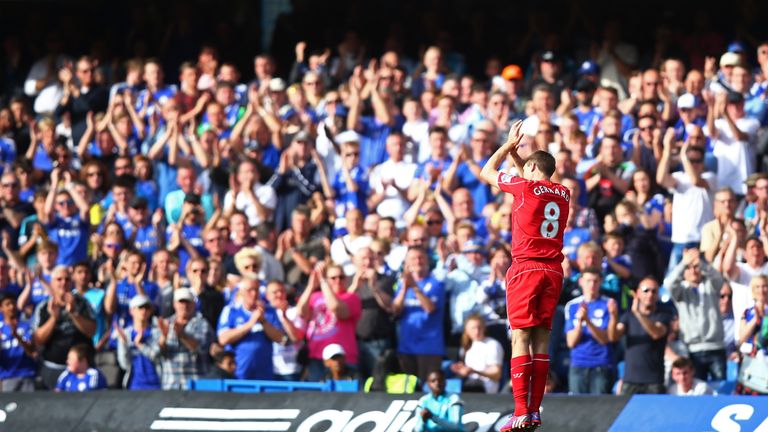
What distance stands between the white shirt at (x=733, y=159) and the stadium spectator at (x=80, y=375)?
24.8 ft

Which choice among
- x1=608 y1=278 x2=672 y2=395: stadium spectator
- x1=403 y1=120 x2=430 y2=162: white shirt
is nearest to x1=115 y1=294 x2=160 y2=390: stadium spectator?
x1=403 y1=120 x2=430 y2=162: white shirt

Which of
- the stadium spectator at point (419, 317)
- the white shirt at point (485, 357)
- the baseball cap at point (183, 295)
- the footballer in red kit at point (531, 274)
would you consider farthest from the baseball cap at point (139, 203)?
the footballer in red kit at point (531, 274)

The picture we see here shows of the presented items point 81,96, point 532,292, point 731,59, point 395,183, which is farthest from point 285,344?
point 81,96

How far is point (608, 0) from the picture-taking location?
23.4 metres

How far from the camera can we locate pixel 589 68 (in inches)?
806

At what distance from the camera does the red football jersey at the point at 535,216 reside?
1182cm

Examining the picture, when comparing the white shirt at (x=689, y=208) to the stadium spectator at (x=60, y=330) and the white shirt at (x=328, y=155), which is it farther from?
the stadium spectator at (x=60, y=330)

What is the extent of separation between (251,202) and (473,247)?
10.6ft

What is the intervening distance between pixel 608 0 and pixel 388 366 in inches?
381

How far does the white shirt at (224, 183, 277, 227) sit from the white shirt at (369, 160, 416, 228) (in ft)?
4.23

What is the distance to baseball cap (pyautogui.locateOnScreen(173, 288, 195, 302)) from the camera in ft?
54.4

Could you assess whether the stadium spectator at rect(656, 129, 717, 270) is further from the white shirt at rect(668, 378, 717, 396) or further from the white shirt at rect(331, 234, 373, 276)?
the white shirt at rect(331, 234, 373, 276)

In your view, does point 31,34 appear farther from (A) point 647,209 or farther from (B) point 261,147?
(A) point 647,209

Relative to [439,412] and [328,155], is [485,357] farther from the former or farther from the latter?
[328,155]
